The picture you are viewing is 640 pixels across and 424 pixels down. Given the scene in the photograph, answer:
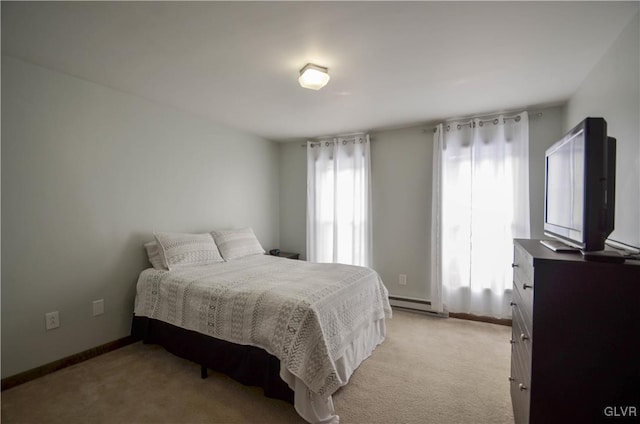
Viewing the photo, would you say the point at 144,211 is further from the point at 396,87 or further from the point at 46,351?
the point at 396,87

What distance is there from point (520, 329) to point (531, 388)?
38 cm

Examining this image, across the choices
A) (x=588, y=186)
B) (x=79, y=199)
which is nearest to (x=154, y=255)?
(x=79, y=199)

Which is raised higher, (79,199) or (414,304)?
(79,199)

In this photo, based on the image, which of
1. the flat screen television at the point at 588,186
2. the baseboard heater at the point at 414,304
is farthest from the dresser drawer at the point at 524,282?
the baseboard heater at the point at 414,304

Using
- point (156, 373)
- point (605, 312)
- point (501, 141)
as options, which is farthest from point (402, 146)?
point (156, 373)

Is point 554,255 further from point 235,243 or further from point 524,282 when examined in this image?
point 235,243

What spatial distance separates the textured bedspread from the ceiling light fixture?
153 cm

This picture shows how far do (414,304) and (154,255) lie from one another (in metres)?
3.02

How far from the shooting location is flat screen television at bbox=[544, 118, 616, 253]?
1.12 m

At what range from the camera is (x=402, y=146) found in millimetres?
3684

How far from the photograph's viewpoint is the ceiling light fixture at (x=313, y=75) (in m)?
2.03

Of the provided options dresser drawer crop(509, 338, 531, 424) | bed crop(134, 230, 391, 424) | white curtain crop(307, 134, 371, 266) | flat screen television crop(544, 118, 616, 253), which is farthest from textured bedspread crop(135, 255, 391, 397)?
flat screen television crop(544, 118, 616, 253)

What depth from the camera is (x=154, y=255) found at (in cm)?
268

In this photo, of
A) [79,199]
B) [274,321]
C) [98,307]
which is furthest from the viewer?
[98,307]
